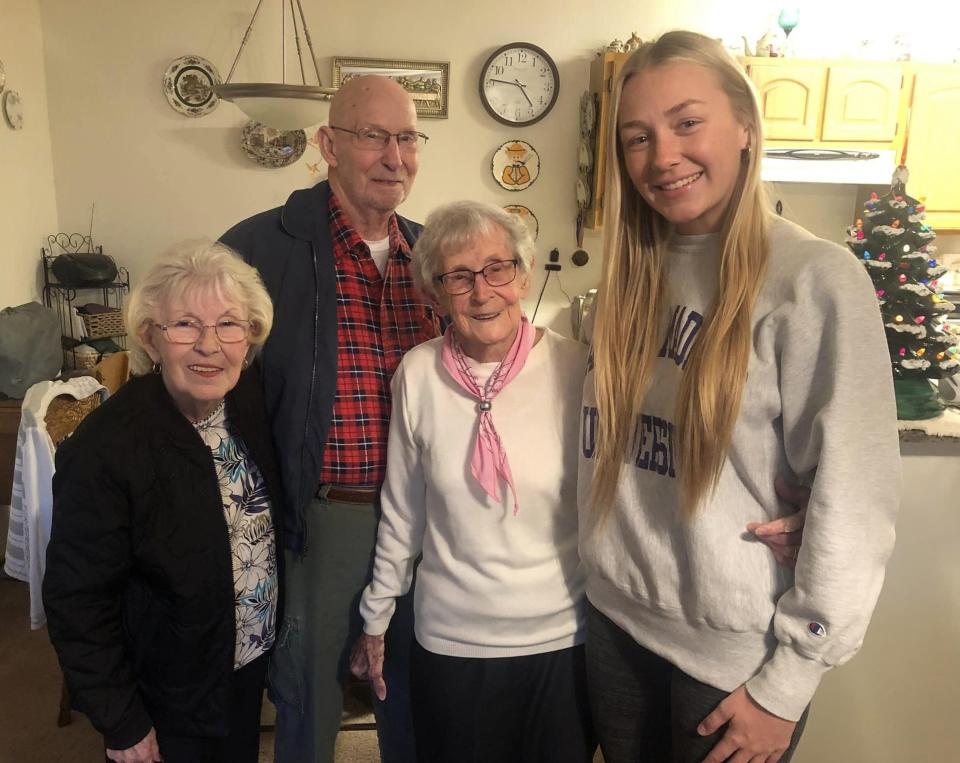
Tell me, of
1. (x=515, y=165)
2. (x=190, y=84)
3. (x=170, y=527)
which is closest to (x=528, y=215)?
(x=515, y=165)

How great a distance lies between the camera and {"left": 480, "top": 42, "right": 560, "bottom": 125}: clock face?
11.8 feet

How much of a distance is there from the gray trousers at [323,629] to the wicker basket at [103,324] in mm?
2289

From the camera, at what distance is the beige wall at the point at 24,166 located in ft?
10.2

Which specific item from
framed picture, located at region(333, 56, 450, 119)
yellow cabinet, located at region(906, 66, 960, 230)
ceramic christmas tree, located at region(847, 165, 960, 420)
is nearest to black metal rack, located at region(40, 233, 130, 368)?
framed picture, located at region(333, 56, 450, 119)

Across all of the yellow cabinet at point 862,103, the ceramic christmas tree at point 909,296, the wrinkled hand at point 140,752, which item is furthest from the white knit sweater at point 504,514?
the yellow cabinet at point 862,103

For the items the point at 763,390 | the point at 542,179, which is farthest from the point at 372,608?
the point at 542,179

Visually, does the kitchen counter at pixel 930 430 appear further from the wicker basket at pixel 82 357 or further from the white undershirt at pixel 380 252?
the wicker basket at pixel 82 357

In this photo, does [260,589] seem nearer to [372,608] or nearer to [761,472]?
[372,608]

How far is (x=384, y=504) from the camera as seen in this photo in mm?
1407

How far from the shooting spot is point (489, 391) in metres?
1.30

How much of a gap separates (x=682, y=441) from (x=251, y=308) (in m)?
0.77

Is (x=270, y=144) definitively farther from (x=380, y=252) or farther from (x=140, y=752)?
(x=140, y=752)

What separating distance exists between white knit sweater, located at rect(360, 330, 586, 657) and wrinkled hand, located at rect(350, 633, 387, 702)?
0.16m

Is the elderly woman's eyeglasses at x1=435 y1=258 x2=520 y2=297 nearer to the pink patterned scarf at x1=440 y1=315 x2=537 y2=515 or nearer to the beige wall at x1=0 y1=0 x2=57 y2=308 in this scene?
the pink patterned scarf at x1=440 y1=315 x2=537 y2=515
